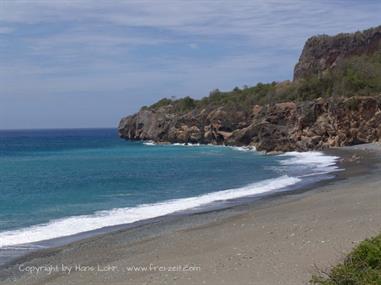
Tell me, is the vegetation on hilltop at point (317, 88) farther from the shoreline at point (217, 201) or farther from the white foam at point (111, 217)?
the white foam at point (111, 217)

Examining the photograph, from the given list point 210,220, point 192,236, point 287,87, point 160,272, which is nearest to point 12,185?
point 210,220

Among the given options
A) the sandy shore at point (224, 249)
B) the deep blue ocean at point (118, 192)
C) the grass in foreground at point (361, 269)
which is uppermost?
the grass in foreground at point (361, 269)

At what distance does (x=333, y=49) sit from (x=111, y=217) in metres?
98.7

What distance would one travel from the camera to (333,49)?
114m

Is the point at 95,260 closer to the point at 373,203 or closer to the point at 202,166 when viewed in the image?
the point at 373,203

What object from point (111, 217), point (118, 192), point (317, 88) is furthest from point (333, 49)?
point (111, 217)

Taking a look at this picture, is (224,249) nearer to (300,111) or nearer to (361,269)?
(361,269)

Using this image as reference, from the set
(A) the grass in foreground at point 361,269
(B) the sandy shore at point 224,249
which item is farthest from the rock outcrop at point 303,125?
(A) the grass in foreground at point 361,269

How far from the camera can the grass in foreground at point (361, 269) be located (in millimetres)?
7973

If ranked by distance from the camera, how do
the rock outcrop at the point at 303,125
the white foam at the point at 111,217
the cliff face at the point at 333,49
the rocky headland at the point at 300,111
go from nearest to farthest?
the white foam at the point at 111,217 → the rock outcrop at the point at 303,125 → the rocky headland at the point at 300,111 → the cliff face at the point at 333,49

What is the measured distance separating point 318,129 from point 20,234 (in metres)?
53.7

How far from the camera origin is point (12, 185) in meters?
37.0

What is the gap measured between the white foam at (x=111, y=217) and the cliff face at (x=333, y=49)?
84451 mm

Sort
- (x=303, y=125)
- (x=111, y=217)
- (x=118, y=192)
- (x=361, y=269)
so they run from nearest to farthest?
(x=361, y=269) → (x=111, y=217) → (x=118, y=192) → (x=303, y=125)
